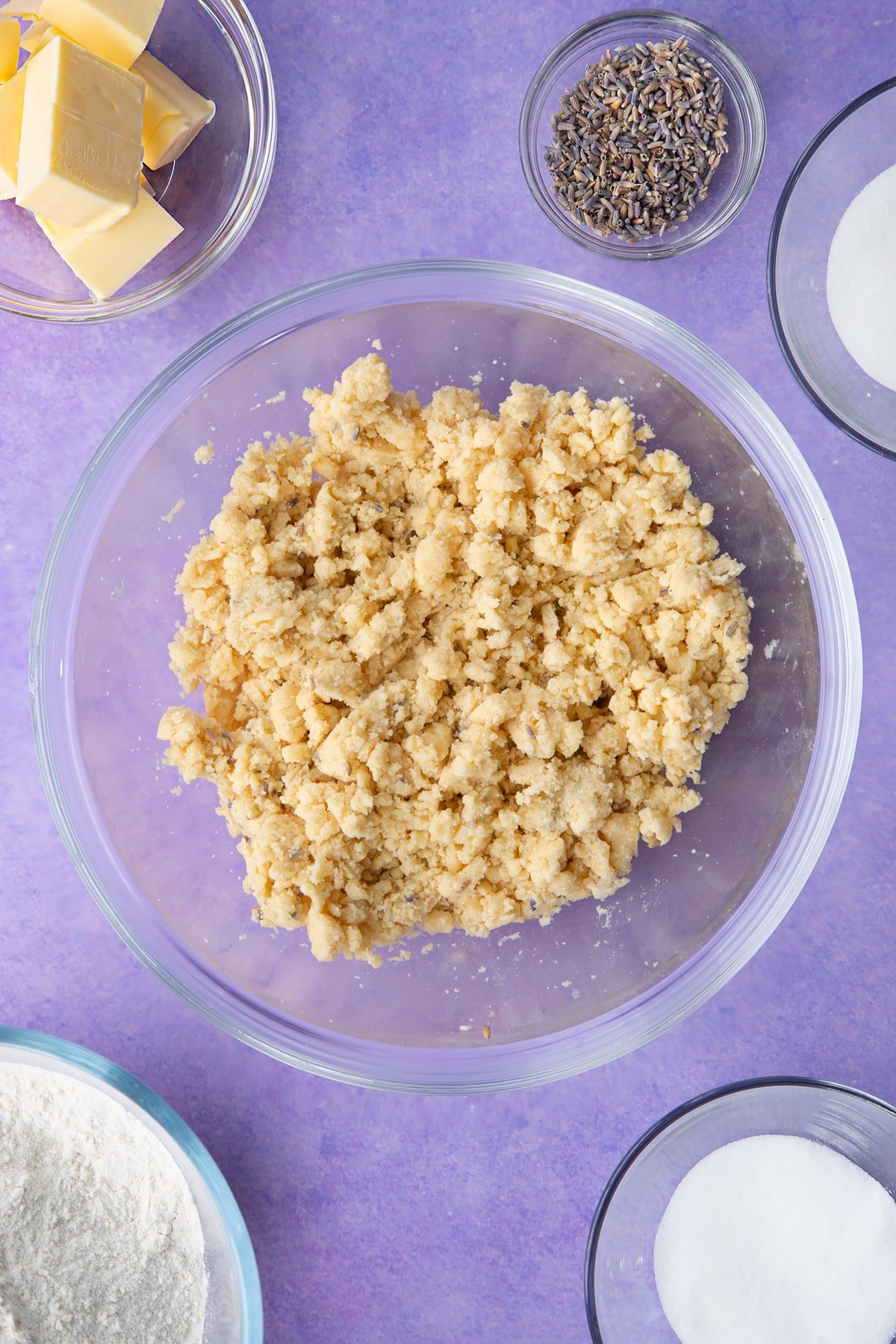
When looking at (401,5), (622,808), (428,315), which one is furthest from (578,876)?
(401,5)

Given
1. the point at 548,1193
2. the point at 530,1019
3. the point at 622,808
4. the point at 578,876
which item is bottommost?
the point at 548,1193

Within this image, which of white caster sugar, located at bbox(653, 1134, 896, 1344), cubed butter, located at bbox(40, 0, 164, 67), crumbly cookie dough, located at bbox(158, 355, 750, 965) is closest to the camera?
crumbly cookie dough, located at bbox(158, 355, 750, 965)

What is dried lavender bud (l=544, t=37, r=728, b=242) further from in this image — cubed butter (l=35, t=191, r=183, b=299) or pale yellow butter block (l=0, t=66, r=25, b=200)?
pale yellow butter block (l=0, t=66, r=25, b=200)

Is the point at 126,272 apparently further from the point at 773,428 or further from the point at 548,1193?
A: the point at 548,1193

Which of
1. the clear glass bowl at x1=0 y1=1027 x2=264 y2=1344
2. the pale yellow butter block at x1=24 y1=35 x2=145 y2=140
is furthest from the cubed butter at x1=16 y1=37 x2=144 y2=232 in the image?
the clear glass bowl at x1=0 y1=1027 x2=264 y2=1344

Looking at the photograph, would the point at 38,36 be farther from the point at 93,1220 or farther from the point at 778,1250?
the point at 778,1250

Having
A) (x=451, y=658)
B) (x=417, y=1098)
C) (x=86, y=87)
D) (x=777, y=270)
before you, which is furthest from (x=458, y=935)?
(x=86, y=87)
